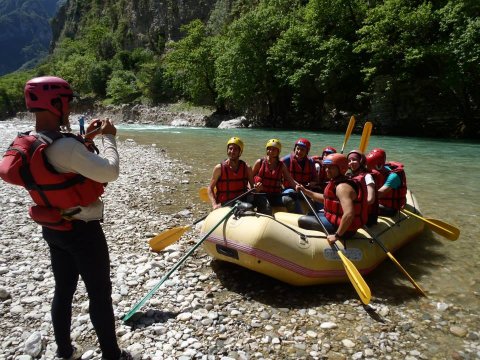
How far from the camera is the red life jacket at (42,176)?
6.89 ft

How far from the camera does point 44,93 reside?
211 centimetres

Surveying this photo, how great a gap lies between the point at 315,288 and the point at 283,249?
69 centimetres

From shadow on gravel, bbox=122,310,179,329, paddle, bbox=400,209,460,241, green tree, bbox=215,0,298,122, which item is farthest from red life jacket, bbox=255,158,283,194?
green tree, bbox=215,0,298,122

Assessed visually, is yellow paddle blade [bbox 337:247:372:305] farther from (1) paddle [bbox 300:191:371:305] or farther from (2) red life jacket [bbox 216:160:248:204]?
(2) red life jacket [bbox 216:160:248:204]

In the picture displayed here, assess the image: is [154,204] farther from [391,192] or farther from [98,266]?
[98,266]

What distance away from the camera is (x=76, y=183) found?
2221 mm

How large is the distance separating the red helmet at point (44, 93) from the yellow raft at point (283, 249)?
2.46 metres

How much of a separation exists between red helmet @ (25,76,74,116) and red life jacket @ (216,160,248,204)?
3.47 m

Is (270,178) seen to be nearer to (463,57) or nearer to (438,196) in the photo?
(438,196)

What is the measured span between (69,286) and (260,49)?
3123 cm

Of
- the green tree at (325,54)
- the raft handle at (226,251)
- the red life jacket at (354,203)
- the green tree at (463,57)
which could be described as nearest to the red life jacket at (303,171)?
the red life jacket at (354,203)

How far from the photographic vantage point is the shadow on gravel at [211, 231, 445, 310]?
3.89m

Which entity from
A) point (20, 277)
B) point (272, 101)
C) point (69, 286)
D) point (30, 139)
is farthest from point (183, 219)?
point (272, 101)

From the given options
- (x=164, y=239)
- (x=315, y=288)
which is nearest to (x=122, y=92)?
(x=164, y=239)
